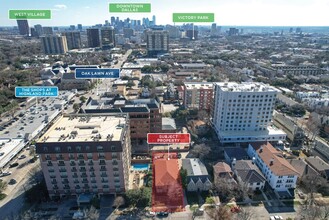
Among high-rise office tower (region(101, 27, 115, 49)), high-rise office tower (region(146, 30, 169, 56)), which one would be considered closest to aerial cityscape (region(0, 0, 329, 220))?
high-rise office tower (region(146, 30, 169, 56))

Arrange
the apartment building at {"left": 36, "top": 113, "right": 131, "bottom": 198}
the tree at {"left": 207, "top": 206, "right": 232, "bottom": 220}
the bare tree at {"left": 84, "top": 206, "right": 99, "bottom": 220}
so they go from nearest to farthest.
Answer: the bare tree at {"left": 84, "top": 206, "right": 99, "bottom": 220}, the tree at {"left": 207, "top": 206, "right": 232, "bottom": 220}, the apartment building at {"left": 36, "top": 113, "right": 131, "bottom": 198}

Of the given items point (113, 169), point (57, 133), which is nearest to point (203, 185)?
point (113, 169)

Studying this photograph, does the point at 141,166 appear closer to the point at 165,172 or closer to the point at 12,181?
the point at 165,172

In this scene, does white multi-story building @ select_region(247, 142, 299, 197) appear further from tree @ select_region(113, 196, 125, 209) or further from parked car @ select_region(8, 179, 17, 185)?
parked car @ select_region(8, 179, 17, 185)

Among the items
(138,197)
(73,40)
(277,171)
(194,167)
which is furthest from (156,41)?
(138,197)

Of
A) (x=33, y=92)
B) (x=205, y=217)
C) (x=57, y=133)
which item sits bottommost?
(x=205, y=217)

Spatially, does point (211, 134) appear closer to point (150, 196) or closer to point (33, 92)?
point (150, 196)

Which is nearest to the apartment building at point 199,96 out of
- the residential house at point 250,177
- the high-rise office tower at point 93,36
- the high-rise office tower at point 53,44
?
the residential house at point 250,177
